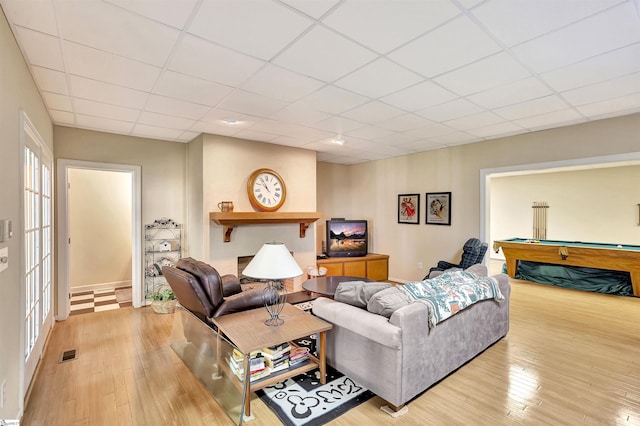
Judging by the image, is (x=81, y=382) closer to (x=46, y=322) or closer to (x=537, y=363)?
(x=46, y=322)

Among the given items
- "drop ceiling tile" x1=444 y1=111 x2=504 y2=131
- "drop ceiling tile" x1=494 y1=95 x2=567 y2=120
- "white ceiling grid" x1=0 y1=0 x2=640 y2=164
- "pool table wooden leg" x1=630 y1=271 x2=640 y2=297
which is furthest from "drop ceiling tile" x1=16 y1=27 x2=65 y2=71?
"pool table wooden leg" x1=630 y1=271 x2=640 y2=297

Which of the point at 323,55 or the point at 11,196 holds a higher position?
the point at 323,55

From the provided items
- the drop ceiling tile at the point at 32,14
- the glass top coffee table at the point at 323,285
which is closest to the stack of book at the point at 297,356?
the glass top coffee table at the point at 323,285

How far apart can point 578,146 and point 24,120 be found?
568cm

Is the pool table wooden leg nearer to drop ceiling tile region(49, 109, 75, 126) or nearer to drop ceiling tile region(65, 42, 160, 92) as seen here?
drop ceiling tile region(65, 42, 160, 92)

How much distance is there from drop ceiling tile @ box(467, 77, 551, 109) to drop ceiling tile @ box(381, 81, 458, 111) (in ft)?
0.94

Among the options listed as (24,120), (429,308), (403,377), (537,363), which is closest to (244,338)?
(403,377)

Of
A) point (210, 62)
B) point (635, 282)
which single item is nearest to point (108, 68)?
point (210, 62)

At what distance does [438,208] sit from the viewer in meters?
5.48

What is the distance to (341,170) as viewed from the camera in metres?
7.07

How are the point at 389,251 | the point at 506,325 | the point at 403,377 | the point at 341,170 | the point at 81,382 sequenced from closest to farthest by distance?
the point at 403,377 → the point at 81,382 → the point at 506,325 → the point at 389,251 → the point at 341,170

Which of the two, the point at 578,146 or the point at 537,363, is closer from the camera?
the point at 537,363

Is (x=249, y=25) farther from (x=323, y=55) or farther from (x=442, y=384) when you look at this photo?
(x=442, y=384)

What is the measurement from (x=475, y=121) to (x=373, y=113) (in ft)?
4.45
